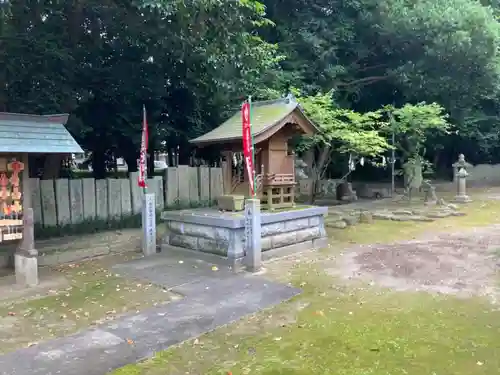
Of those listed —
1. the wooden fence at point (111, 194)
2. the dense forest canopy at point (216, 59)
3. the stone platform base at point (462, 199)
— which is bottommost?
the stone platform base at point (462, 199)

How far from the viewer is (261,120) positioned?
963 cm

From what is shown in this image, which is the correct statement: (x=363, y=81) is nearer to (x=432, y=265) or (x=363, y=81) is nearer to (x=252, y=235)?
(x=432, y=265)

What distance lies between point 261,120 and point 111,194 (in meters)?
4.69

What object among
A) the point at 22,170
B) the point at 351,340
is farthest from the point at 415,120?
the point at 22,170

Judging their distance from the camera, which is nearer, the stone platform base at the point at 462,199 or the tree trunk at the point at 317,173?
the tree trunk at the point at 317,173

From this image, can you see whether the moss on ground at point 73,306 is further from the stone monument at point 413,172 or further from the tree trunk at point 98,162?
the stone monument at point 413,172

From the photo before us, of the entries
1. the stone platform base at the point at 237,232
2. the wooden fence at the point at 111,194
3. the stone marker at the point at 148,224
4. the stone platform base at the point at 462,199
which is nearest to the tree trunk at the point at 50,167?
the wooden fence at the point at 111,194

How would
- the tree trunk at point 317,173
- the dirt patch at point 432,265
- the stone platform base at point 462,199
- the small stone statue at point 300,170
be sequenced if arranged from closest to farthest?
the dirt patch at point 432,265 < the tree trunk at point 317,173 < the small stone statue at point 300,170 < the stone platform base at point 462,199

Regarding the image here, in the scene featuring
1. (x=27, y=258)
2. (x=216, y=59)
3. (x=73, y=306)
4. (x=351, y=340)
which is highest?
(x=216, y=59)

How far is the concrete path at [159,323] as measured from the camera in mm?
4527

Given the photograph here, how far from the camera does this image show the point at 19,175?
731cm

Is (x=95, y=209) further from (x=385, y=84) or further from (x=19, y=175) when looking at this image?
(x=385, y=84)

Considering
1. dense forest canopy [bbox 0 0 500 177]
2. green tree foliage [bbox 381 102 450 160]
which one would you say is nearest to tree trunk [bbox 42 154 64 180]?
dense forest canopy [bbox 0 0 500 177]

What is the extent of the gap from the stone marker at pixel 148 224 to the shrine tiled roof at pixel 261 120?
5.73ft
